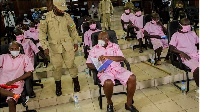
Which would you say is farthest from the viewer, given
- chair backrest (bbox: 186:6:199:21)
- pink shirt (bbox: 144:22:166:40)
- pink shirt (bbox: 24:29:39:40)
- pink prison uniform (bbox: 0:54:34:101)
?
chair backrest (bbox: 186:6:199:21)

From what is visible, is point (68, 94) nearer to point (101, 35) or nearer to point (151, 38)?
point (101, 35)

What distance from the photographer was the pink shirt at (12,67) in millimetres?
3396

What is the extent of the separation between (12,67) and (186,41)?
3.02 m

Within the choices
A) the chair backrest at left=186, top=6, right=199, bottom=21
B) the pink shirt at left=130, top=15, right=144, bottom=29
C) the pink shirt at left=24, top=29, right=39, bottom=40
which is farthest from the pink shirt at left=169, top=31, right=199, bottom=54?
the chair backrest at left=186, top=6, right=199, bottom=21

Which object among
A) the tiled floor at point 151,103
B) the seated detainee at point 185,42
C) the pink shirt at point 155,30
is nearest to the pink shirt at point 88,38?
the pink shirt at point 155,30

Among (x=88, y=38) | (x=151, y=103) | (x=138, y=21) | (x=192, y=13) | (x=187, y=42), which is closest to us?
(x=151, y=103)

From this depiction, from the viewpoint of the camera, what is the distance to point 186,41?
3967 mm

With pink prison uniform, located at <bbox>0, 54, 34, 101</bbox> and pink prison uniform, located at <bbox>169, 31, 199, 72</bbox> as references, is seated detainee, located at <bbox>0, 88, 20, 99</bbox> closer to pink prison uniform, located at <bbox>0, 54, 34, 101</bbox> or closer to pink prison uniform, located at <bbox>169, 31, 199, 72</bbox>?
pink prison uniform, located at <bbox>0, 54, 34, 101</bbox>

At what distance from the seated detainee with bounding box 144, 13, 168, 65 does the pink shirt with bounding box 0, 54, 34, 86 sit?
9.61 ft

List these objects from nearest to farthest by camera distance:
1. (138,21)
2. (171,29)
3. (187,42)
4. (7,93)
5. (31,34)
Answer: (7,93)
(187,42)
(171,29)
(31,34)
(138,21)

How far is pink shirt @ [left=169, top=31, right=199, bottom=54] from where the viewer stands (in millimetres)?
3969

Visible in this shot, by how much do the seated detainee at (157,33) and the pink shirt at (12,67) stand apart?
2.93 meters

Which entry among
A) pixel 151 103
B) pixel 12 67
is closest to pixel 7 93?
pixel 12 67

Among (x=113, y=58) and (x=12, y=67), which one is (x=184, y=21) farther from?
(x=12, y=67)
